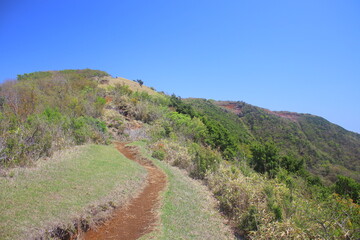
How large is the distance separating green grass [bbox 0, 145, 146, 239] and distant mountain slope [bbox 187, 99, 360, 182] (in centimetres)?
2354

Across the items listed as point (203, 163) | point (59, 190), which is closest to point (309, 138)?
point (203, 163)

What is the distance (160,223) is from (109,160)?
5106 millimetres

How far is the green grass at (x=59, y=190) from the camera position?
4301mm

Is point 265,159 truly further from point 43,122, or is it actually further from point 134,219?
point 43,122

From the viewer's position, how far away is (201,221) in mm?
5895

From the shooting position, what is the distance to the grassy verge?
5094 mm

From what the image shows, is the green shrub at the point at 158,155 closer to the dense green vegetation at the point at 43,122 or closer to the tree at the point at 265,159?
the dense green vegetation at the point at 43,122

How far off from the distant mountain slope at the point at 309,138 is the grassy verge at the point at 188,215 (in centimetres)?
2221

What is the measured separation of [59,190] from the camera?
577 centimetres

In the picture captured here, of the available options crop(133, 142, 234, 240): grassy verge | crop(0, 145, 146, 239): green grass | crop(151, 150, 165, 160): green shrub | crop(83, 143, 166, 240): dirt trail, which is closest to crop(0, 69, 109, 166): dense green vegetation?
crop(0, 145, 146, 239): green grass

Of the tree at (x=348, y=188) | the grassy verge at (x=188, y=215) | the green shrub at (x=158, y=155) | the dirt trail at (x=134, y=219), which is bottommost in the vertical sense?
the dirt trail at (x=134, y=219)

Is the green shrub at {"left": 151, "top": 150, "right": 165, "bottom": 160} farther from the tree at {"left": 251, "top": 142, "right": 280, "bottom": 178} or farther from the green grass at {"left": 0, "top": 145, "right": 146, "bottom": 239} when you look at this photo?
the tree at {"left": 251, "top": 142, "right": 280, "bottom": 178}

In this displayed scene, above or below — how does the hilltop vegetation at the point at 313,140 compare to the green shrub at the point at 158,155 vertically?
above

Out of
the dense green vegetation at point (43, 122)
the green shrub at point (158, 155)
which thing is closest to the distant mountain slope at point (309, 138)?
the green shrub at point (158, 155)
